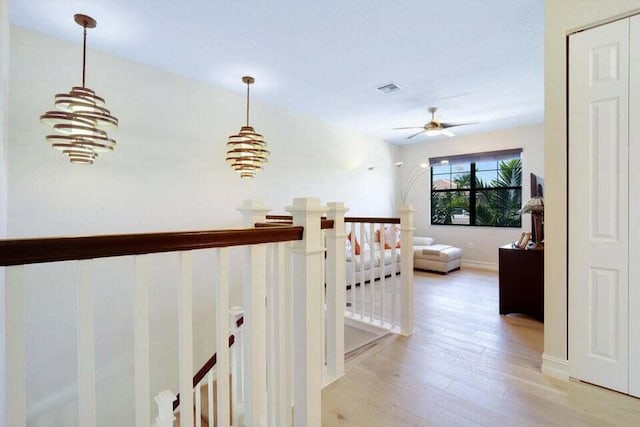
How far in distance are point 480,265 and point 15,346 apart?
20.8ft

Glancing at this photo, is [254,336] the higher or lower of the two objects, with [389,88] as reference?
lower

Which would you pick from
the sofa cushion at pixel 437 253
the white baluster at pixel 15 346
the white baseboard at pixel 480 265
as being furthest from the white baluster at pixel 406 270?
the white baseboard at pixel 480 265

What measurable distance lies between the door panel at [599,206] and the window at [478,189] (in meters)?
4.04

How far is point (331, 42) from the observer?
2619 mm

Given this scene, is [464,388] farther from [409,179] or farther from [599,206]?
[409,179]

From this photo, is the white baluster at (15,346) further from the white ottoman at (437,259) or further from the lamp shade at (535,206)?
the white ottoman at (437,259)

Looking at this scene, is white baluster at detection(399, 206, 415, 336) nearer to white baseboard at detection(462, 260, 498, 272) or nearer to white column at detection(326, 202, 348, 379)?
white column at detection(326, 202, 348, 379)

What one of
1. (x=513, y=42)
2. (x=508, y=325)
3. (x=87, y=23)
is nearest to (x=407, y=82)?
(x=513, y=42)

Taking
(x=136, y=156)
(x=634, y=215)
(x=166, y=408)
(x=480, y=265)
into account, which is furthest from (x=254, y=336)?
(x=480, y=265)

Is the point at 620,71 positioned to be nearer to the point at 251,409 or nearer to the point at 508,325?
the point at 508,325

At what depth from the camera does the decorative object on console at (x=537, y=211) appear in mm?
2930

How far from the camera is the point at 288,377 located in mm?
1303

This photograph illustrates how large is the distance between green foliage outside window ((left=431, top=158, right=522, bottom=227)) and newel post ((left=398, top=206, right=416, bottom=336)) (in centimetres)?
386

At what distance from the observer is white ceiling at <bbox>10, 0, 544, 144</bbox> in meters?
2.16
